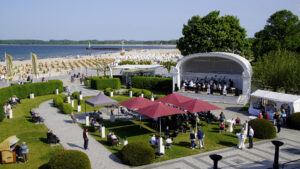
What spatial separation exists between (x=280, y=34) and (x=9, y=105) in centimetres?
3991

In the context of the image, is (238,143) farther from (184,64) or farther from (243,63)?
(184,64)

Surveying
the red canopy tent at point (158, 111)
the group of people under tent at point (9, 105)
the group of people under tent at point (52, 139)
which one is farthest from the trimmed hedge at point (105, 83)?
the group of people under tent at point (52, 139)

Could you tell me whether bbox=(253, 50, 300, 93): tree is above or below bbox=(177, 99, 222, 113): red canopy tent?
above

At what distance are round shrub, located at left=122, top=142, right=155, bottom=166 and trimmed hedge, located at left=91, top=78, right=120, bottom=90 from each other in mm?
24978

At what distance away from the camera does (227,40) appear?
39625 mm

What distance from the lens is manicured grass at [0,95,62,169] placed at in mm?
14723

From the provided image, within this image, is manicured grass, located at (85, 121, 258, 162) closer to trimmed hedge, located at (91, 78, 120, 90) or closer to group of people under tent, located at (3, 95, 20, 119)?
group of people under tent, located at (3, 95, 20, 119)

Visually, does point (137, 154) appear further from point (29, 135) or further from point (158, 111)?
point (29, 135)

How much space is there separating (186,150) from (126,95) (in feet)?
63.1

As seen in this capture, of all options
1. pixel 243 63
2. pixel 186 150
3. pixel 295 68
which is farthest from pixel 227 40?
pixel 186 150

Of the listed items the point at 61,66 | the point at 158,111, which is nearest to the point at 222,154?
the point at 158,111

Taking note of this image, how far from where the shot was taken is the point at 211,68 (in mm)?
34406

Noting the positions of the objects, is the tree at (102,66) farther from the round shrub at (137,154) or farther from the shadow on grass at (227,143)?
the round shrub at (137,154)

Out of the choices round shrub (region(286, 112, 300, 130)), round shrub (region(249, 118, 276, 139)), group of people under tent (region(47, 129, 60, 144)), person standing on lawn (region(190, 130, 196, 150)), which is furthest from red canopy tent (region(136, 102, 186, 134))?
round shrub (region(286, 112, 300, 130))
